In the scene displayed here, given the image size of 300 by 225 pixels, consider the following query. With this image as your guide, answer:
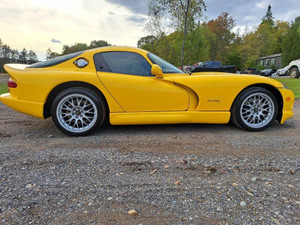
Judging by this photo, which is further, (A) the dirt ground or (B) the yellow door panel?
(B) the yellow door panel

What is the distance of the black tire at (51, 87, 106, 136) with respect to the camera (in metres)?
2.75

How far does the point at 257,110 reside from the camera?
3.04 metres

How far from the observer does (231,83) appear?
115 inches

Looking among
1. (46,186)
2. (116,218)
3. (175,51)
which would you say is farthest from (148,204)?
(175,51)

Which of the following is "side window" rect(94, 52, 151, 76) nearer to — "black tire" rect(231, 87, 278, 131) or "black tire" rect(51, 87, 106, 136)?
"black tire" rect(51, 87, 106, 136)

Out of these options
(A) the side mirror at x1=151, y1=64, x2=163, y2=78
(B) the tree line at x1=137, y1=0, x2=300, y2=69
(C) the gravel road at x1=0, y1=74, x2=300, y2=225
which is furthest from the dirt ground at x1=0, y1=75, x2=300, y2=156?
(B) the tree line at x1=137, y1=0, x2=300, y2=69

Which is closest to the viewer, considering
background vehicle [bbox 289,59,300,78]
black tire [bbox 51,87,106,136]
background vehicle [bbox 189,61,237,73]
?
black tire [bbox 51,87,106,136]

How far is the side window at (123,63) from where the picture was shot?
2879 millimetres

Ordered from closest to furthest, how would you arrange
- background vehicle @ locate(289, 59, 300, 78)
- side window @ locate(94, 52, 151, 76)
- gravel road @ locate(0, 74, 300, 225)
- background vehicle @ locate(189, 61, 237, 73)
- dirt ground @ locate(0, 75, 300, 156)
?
gravel road @ locate(0, 74, 300, 225) → dirt ground @ locate(0, 75, 300, 156) → side window @ locate(94, 52, 151, 76) → background vehicle @ locate(289, 59, 300, 78) → background vehicle @ locate(189, 61, 237, 73)

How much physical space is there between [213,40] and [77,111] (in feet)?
102

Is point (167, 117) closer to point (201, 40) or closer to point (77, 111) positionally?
point (77, 111)

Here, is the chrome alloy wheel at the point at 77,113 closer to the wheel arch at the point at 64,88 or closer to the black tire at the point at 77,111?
the black tire at the point at 77,111

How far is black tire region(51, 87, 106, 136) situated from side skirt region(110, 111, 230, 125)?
252mm

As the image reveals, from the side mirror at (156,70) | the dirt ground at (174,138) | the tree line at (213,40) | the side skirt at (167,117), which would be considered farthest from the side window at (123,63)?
the tree line at (213,40)
